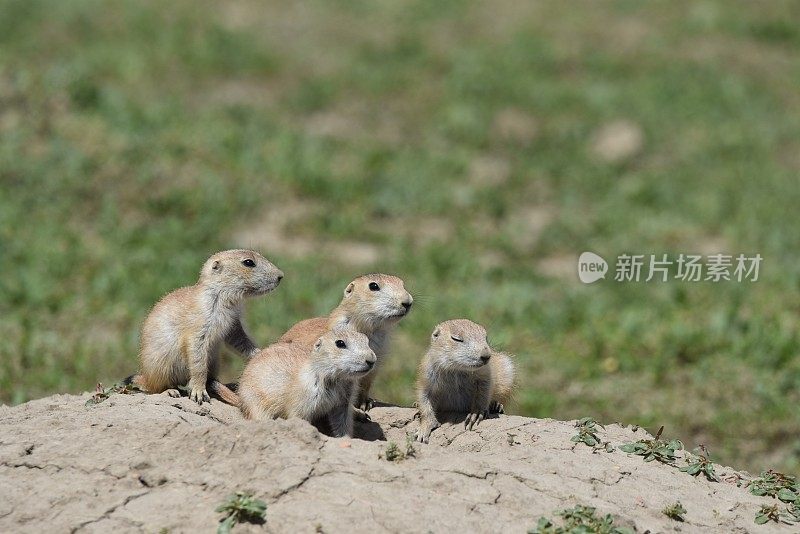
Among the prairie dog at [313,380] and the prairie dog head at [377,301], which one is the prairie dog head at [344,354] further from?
the prairie dog head at [377,301]

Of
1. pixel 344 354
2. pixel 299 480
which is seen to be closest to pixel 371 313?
pixel 344 354

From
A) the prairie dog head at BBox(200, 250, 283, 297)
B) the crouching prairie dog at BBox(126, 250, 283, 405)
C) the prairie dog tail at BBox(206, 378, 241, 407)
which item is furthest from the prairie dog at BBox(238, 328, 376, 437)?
the prairie dog head at BBox(200, 250, 283, 297)

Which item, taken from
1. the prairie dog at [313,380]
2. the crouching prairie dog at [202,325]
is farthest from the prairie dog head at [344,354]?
the crouching prairie dog at [202,325]

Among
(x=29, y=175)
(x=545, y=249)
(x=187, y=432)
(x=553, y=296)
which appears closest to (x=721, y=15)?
(x=545, y=249)

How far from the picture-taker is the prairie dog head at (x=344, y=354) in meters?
6.16

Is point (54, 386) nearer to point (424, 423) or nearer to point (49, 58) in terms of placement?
point (424, 423)

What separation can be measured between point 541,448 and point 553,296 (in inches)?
233

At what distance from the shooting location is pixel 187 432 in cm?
593

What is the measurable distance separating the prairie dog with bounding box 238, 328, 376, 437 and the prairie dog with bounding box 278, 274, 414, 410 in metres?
0.33

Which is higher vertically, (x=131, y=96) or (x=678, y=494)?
(x=131, y=96)

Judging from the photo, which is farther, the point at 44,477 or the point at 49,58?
the point at 49,58

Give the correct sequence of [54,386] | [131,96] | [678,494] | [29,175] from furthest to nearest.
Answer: [131,96] → [29,175] → [54,386] → [678,494]

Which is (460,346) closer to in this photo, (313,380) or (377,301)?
(377,301)

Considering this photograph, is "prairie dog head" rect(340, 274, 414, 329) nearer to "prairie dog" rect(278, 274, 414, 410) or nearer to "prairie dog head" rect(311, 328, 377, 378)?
"prairie dog" rect(278, 274, 414, 410)
